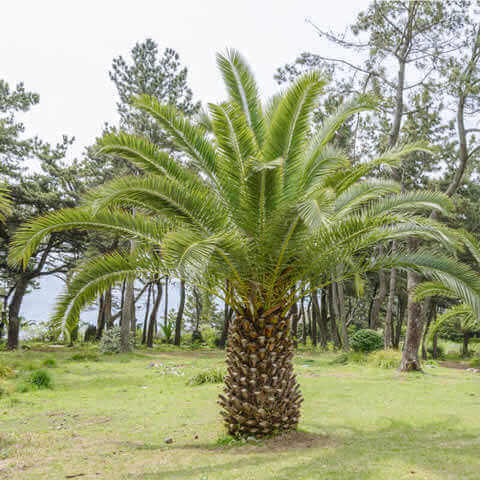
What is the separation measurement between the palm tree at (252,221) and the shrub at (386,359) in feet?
32.9

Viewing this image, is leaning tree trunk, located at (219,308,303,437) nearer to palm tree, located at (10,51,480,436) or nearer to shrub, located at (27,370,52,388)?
palm tree, located at (10,51,480,436)

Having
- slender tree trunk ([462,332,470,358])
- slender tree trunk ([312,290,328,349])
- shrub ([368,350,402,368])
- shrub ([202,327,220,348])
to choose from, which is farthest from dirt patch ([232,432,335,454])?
slender tree trunk ([462,332,470,358])

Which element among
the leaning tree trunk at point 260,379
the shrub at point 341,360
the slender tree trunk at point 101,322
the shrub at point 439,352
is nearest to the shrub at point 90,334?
the slender tree trunk at point 101,322

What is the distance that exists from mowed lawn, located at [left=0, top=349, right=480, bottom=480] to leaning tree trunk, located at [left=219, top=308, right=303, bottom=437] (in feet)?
0.88

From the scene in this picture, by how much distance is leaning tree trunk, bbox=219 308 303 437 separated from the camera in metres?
5.97

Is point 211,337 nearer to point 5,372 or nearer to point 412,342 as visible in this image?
point 412,342

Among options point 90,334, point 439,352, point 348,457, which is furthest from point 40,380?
point 439,352

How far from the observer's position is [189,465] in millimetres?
4910

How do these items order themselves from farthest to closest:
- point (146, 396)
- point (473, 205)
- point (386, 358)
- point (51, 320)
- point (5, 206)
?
point (473, 205)
point (386, 358)
point (146, 396)
point (5, 206)
point (51, 320)

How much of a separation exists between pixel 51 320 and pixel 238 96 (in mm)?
4206

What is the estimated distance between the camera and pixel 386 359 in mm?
15359

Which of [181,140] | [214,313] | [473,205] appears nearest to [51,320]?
[181,140]

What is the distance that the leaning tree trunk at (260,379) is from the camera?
597cm

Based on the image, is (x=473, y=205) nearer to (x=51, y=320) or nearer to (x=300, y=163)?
(x=300, y=163)
